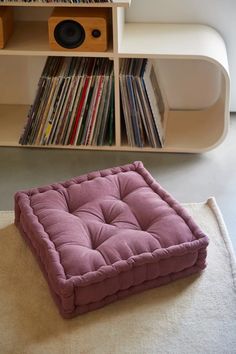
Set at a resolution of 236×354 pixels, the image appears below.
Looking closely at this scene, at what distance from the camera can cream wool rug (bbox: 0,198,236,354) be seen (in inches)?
60.7

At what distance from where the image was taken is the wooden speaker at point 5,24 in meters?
2.21

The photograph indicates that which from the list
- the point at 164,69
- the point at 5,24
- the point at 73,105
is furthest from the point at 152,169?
the point at 5,24

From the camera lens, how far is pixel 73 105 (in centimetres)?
231

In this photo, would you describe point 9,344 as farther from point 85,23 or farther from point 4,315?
point 85,23

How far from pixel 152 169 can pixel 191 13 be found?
0.67 metres

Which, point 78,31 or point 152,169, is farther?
point 152,169

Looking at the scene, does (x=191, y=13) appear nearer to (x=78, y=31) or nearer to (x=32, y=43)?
(x=78, y=31)

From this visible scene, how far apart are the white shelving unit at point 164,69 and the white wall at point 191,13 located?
0.11ft

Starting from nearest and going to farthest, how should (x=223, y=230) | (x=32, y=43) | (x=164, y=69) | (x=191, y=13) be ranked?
1. (x=223, y=230)
2. (x=32, y=43)
3. (x=191, y=13)
4. (x=164, y=69)

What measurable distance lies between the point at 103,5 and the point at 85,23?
0.11 metres

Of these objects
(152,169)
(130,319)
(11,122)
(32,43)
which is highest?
(32,43)

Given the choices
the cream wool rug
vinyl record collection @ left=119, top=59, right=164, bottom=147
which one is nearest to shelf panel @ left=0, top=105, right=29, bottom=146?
vinyl record collection @ left=119, top=59, right=164, bottom=147

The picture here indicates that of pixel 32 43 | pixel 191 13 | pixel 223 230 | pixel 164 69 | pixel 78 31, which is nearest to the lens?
pixel 223 230

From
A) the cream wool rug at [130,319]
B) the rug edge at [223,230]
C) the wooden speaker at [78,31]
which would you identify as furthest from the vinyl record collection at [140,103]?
the cream wool rug at [130,319]
